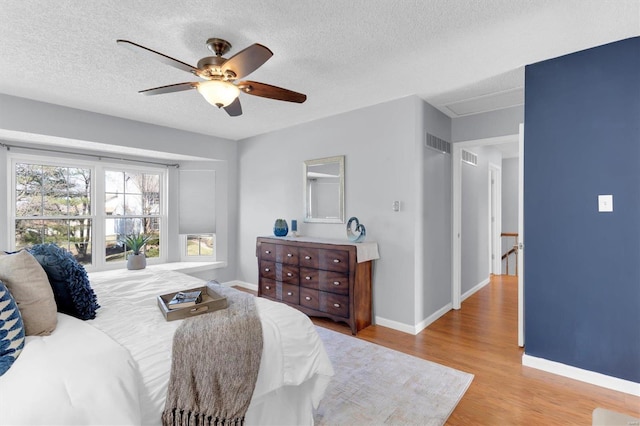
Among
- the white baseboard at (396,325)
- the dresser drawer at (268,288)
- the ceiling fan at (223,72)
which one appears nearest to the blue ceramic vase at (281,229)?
the dresser drawer at (268,288)

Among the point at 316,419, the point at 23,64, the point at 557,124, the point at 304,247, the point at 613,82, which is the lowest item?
the point at 316,419

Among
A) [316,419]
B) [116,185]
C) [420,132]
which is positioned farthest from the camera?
[116,185]

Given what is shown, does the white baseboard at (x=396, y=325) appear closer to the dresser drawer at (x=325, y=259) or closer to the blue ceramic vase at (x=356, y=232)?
the dresser drawer at (x=325, y=259)

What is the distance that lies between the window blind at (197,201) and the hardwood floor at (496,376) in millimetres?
2611

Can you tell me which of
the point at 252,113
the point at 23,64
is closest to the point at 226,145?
the point at 252,113

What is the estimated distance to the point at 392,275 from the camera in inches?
138

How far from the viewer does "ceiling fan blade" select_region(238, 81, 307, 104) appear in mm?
2201

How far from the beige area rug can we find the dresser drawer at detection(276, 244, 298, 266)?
1.20m

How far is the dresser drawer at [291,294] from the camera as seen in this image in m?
3.80

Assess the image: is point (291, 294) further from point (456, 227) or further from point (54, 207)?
point (54, 207)

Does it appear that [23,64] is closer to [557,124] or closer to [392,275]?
[392,275]

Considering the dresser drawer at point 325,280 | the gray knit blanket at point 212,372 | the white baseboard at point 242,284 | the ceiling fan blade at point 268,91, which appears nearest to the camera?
the gray knit blanket at point 212,372

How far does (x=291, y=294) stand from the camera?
3.87 meters

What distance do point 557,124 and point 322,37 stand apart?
1.96m
